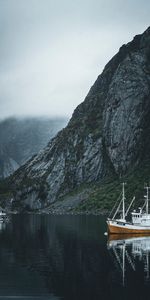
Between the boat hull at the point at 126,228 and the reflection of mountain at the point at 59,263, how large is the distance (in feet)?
44.4

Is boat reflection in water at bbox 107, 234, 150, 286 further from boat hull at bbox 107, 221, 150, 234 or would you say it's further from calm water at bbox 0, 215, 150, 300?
boat hull at bbox 107, 221, 150, 234

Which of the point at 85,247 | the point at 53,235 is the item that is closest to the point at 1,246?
the point at 85,247

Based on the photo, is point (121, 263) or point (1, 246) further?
point (1, 246)

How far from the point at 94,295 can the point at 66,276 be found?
1256cm

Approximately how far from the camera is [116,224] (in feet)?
478

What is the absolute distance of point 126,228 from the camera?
148125 mm

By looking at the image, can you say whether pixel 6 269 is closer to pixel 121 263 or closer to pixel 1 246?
pixel 121 263

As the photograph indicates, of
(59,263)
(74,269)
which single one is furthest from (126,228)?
(74,269)

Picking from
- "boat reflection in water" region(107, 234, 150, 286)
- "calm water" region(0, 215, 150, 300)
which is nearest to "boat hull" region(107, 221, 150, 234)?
"boat reflection in water" region(107, 234, 150, 286)

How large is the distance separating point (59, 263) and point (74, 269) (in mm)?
6604

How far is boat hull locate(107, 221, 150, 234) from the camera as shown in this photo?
144 m

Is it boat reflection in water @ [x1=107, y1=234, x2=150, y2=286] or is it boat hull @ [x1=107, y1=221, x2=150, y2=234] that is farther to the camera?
boat hull @ [x1=107, y1=221, x2=150, y2=234]

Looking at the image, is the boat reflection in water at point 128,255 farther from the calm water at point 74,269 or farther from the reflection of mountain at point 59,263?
the reflection of mountain at point 59,263

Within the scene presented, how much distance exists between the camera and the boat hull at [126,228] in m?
144
